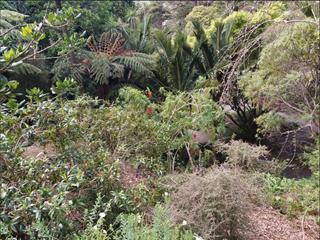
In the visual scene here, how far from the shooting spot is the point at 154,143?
158 inches

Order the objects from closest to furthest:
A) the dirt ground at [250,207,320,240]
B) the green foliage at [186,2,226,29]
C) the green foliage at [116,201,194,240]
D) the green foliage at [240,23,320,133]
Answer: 1. the green foliage at [116,201,194,240]
2. the dirt ground at [250,207,320,240]
3. the green foliage at [240,23,320,133]
4. the green foliage at [186,2,226,29]

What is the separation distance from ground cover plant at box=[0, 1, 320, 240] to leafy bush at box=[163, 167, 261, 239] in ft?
0.05

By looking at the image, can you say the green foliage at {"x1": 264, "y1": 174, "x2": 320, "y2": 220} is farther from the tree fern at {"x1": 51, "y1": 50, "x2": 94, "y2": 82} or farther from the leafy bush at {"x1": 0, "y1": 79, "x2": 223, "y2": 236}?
the tree fern at {"x1": 51, "y1": 50, "x2": 94, "y2": 82}

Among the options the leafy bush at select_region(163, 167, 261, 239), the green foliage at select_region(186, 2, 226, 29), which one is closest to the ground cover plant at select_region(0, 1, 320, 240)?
the leafy bush at select_region(163, 167, 261, 239)

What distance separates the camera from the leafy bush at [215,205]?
2467 millimetres

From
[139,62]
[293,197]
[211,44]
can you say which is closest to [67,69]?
[139,62]

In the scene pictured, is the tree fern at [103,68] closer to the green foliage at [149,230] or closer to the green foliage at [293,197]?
the green foliage at [293,197]

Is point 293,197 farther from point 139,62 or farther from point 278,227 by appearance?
point 139,62

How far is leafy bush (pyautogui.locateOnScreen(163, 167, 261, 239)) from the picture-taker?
2.47m

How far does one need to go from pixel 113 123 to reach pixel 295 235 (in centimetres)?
317

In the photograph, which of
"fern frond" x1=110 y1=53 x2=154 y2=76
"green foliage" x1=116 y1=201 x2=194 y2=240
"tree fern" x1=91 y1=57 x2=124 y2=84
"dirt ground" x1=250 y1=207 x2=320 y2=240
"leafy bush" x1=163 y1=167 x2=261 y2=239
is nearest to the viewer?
"green foliage" x1=116 y1=201 x2=194 y2=240

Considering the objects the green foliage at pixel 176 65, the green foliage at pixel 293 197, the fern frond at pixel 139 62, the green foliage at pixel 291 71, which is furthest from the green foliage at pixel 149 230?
the fern frond at pixel 139 62

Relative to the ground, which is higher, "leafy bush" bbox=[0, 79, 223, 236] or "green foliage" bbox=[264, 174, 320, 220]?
"leafy bush" bbox=[0, 79, 223, 236]

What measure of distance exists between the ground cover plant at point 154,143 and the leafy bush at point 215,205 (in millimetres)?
14
